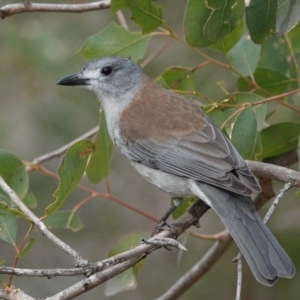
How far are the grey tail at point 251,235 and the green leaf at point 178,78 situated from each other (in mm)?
757

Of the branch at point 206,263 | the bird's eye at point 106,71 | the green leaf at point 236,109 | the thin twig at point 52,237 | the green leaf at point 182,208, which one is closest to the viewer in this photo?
the thin twig at point 52,237

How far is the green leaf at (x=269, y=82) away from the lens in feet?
13.8

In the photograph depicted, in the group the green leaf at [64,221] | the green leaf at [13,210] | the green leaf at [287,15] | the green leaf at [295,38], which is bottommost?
the green leaf at [64,221]

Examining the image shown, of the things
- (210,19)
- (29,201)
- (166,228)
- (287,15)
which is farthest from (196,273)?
(287,15)

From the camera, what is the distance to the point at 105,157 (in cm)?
417

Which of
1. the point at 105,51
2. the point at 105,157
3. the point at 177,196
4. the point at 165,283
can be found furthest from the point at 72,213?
the point at 165,283

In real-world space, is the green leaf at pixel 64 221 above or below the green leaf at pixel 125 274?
above

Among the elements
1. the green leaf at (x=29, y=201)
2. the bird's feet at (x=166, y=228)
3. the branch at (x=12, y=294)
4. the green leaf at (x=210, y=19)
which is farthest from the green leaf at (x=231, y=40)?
the branch at (x=12, y=294)

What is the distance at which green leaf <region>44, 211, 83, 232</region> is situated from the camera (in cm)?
428

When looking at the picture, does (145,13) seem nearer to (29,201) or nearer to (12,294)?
(29,201)

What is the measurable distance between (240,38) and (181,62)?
7.93 ft

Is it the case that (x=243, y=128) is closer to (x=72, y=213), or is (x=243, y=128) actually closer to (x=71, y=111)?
(x=72, y=213)

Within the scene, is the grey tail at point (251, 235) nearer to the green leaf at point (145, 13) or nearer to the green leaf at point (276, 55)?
the green leaf at point (145, 13)

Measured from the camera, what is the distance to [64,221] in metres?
4.31
